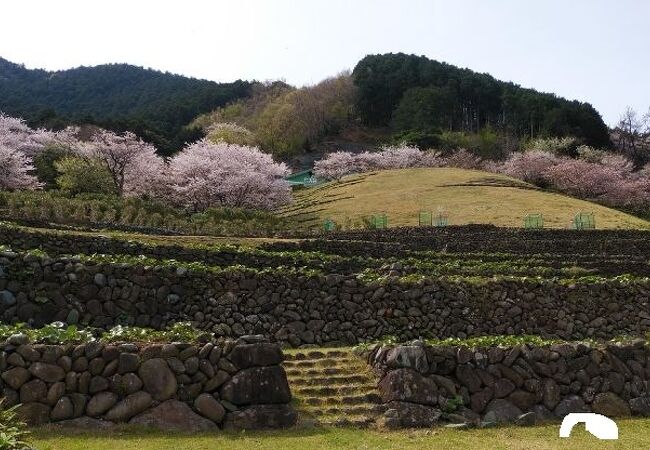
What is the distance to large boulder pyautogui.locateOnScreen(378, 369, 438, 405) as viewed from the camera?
370 inches

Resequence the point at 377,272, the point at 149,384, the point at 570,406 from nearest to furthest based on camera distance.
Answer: the point at 149,384, the point at 570,406, the point at 377,272

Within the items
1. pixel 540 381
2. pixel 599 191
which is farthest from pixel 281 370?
pixel 599 191

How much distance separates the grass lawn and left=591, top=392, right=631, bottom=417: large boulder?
3.64 feet

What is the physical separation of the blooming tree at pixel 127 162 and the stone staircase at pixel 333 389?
38.1 meters

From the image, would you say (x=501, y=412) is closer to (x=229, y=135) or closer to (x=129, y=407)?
(x=129, y=407)

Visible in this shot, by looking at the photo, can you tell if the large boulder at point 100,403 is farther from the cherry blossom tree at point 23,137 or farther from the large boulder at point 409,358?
the cherry blossom tree at point 23,137

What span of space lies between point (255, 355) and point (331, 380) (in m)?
1.75

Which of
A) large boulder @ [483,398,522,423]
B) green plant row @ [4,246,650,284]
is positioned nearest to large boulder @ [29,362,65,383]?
green plant row @ [4,246,650,284]

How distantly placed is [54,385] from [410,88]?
9986 centimetres

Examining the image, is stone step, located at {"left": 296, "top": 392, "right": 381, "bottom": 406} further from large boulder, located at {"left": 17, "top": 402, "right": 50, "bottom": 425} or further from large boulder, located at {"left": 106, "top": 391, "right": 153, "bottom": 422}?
large boulder, located at {"left": 17, "top": 402, "right": 50, "bottom": 425}

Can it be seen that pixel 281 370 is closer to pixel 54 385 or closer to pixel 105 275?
pixel 54 385

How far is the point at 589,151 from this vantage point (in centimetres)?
7162

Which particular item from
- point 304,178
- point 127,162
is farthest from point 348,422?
point 304,178

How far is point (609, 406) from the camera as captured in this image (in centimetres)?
1035
